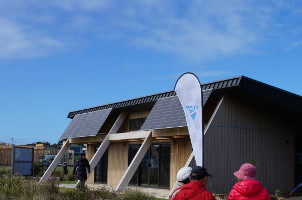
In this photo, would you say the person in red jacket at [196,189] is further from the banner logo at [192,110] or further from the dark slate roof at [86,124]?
the dark slate roof at [86,124]

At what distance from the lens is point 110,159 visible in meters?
24.0

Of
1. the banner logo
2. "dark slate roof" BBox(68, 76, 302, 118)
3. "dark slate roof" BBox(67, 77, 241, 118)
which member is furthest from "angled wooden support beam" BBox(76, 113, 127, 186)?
the banner logo

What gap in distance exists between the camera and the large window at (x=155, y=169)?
64.7 feet

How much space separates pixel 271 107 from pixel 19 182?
31.0 feet

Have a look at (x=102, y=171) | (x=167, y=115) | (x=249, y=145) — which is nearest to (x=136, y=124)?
(x=102, y=171)

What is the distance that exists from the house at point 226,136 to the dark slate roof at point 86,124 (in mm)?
1145

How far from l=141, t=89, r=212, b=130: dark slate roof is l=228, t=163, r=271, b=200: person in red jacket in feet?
35.7

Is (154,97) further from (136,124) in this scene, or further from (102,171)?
(102,171)

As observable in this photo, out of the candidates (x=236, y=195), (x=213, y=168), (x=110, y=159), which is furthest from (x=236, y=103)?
(x=236, y=195)

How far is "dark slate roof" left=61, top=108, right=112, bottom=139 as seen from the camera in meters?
22.9

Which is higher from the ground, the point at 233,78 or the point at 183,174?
the point at 233,78

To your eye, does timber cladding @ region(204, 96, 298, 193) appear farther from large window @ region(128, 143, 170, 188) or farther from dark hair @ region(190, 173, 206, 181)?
dark hair @ region(190, 173, 206, 181)

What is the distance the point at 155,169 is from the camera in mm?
20375

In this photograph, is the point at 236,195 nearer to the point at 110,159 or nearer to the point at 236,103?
the point at 236,103
